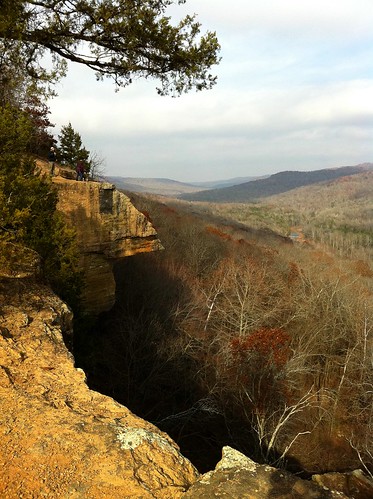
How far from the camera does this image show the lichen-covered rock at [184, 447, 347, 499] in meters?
3.04

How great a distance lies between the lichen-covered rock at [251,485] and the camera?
3035 millimetres

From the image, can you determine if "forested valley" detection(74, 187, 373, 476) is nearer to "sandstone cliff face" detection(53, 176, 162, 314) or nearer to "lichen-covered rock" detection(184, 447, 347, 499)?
"sandstone cliff face" detection(53, 176, 162, 314)

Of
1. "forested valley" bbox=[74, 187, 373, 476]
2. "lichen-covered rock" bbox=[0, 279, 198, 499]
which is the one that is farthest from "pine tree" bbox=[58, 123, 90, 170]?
"lichen-covered rock" bbox=[0, 279, 198, 499]

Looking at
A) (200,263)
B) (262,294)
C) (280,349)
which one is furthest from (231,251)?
(280,349)

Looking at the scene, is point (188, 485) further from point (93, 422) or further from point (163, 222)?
point (163, 222)

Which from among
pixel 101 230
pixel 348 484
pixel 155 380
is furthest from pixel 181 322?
pixel 348 484

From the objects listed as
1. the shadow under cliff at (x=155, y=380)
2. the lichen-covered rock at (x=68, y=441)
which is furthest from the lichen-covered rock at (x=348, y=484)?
the shadow under cliff at (x=155, y=380)

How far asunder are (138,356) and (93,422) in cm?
1076

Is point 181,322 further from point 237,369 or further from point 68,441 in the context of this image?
point 68,441

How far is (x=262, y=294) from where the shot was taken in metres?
18.8

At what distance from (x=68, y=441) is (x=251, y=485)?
1868mm

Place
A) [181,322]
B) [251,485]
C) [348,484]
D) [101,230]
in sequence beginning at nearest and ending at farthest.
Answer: [251,485] < [348,484] < [101,230] < [181,322]

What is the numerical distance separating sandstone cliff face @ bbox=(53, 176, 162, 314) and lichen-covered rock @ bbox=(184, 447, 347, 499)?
8.29 metres

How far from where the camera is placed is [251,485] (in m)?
3.15
